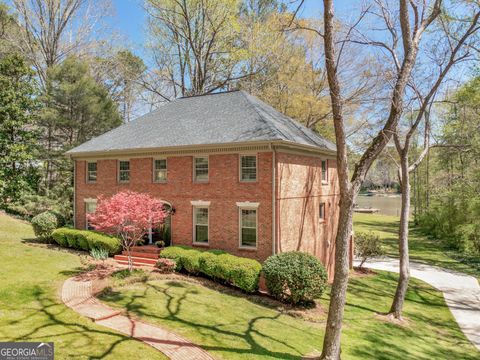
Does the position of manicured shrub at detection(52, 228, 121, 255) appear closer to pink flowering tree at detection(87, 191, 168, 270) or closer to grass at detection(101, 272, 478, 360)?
pink flowering tree at detection(87, 191, 168, 270)

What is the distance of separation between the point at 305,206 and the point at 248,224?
362 centimetres

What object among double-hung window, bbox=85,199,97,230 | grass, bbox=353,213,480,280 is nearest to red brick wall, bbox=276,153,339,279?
double-hung window, bbox=85,199,97,230

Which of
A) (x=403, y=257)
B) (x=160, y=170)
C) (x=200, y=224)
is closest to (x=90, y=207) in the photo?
(x=160, y=170)

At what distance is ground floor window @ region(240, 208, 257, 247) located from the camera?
1570cm

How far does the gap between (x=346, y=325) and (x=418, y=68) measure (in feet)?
39.8

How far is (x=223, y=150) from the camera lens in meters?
16.3

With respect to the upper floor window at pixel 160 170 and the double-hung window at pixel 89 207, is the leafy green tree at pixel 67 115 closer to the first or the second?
the double-hung window at pixel 89 207

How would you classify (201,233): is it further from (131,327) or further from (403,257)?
(403,257)

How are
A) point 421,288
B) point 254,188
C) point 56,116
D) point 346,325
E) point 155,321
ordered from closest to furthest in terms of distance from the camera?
1. point 155,321
2. point 346,325
3. point 254,188
4. point 421,288
5. point 56,116

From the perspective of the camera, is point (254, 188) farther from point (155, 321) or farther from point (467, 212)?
point (467, 212)

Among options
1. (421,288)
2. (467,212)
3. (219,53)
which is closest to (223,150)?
(421,288)

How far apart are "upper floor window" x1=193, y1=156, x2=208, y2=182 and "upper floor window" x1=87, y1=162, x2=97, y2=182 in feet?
25.5

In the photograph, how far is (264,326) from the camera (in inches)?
438

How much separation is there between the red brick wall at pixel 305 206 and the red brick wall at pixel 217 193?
2.09ft
